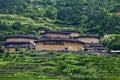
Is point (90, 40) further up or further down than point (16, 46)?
further down

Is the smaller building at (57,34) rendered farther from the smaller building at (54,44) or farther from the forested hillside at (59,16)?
the smaller building at (54,44)

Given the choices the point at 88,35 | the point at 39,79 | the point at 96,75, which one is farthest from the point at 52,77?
the point at 88,35

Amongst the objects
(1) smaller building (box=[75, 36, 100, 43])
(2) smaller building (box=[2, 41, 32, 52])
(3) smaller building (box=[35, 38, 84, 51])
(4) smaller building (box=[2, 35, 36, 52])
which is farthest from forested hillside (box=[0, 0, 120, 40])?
(3) smaller building (box=[35, 38, 84, 51])

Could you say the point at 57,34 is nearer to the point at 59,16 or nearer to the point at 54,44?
the point at 54,44

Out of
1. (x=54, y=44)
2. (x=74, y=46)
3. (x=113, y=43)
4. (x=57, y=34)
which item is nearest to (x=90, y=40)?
(x=57, y=34)

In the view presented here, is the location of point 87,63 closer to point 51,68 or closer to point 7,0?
point 51,68

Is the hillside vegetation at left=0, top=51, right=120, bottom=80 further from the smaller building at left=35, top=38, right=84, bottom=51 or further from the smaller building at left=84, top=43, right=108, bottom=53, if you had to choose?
the smaller building at left=84, top=43, right=108, bottom=53
